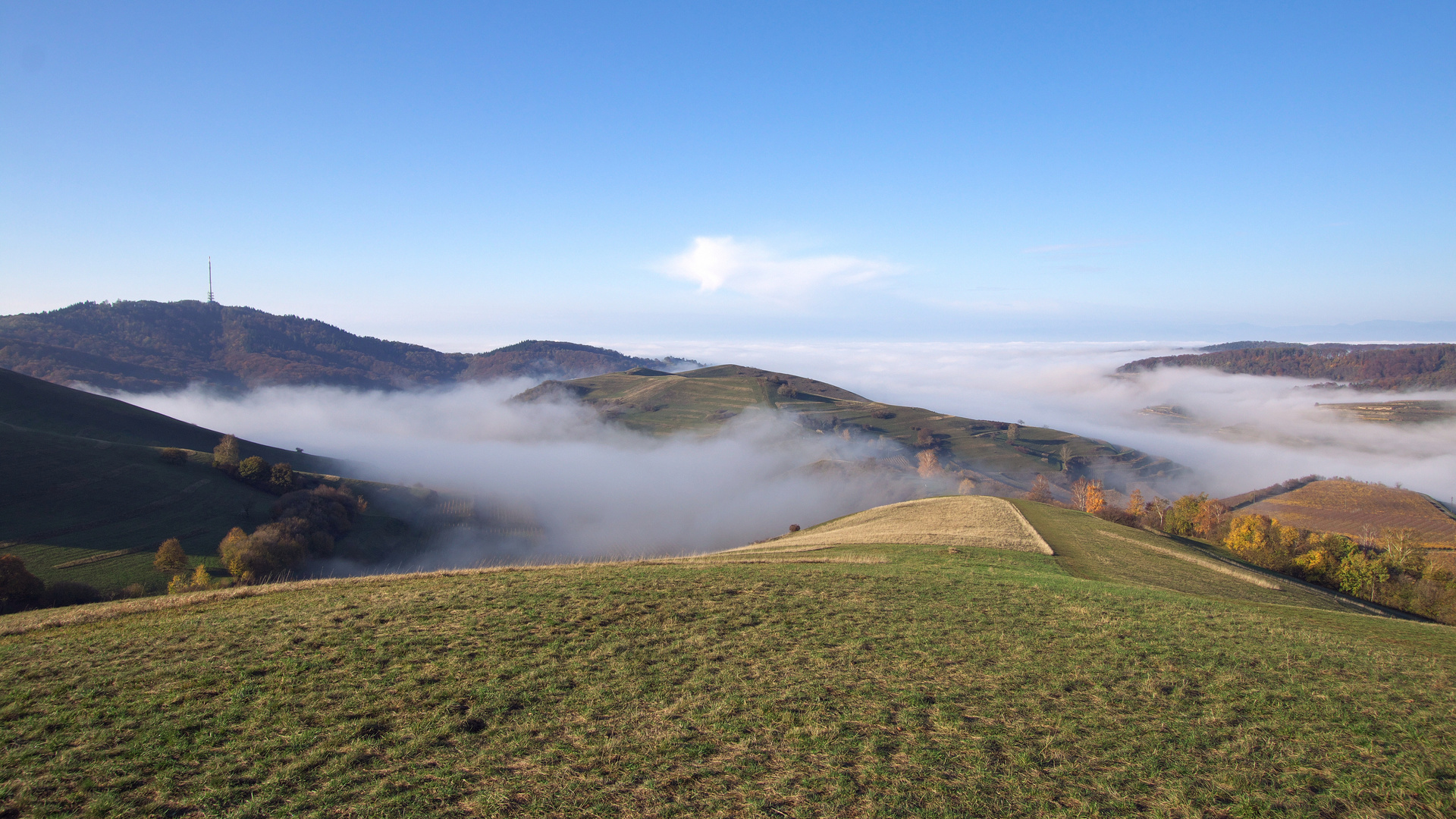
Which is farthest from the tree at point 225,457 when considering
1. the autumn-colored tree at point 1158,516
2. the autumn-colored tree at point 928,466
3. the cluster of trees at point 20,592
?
the autumn-colored tree at point 928,466

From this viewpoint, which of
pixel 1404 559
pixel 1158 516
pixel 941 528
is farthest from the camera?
pixel 1158 516

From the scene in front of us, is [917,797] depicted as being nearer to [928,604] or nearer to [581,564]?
[928,604]

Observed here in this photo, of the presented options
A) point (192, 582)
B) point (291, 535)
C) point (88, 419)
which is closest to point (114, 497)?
point (291, 535)

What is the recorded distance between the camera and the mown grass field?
27.5 ft

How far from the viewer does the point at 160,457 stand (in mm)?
79188

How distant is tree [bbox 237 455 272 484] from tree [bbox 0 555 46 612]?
6028 cm

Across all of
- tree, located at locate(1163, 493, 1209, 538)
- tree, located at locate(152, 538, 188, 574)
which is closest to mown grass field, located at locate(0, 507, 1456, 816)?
tree, located at locate(152, 538, 188, 574)

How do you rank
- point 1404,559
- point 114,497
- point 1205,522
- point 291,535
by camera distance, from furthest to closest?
point 1205,522 < point 291,535 < point 114,497 < point 1404,559

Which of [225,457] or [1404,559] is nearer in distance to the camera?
[1404,559]

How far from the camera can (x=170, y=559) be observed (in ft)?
195

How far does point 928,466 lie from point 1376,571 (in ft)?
372

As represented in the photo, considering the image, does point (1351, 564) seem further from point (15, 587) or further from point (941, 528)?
point (15, 587)

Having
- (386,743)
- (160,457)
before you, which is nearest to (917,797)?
(386,743)

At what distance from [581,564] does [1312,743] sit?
904 inches
